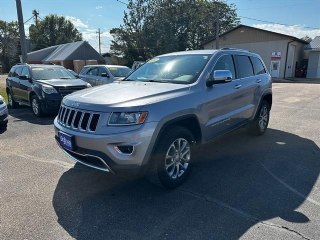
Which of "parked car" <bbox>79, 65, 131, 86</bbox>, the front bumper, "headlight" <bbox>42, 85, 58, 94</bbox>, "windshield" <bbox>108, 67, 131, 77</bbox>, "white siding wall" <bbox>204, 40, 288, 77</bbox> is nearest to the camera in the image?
the front bumper

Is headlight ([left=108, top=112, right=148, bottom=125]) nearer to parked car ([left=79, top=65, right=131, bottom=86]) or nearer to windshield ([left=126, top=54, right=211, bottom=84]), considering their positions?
windshield ([left=126, top=54, right=211, bottom=84])

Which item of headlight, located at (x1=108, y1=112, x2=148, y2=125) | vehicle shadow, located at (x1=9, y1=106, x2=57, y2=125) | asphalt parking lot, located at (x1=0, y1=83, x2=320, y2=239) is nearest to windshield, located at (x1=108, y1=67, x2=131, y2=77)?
vehicle shadow, located at (x1=9, y1=106, x2=57, y2=125)

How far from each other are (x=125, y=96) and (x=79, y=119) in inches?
24.7

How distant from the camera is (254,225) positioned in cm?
308

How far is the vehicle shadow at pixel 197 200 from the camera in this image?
3.04 meters

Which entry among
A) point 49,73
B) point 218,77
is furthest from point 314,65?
point 218,77

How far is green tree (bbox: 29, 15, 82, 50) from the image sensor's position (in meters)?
68.7

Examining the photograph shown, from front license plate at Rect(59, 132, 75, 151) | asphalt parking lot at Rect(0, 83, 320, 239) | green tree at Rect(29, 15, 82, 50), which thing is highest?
green tree at Rect(29, 15, 82, 50)

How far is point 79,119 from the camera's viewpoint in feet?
11.8

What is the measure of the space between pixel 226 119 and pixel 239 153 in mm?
893

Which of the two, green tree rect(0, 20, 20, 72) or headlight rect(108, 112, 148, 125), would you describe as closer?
headlight rect(108, 112, 148, 125)

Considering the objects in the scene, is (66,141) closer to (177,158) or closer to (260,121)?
(177,158)

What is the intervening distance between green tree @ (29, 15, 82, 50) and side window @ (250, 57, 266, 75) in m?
70.1

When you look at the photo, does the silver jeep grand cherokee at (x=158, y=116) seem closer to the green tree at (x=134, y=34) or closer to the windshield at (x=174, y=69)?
the windshield at (x=174, y=69)
